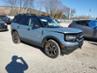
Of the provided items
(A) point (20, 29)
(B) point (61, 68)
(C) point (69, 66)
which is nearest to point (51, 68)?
(B) point (61, 68)

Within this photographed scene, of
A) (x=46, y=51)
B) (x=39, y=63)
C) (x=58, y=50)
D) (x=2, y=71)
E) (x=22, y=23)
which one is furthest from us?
(x=22, y=23)

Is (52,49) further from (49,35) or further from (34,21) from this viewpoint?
(34,21)

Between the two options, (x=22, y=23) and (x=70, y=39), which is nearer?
(x=70, y=39)

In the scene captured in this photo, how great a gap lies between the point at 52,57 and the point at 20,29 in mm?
2920

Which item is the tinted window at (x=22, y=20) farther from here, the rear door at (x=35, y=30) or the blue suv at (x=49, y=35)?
the rear door at (x=35, y=30)

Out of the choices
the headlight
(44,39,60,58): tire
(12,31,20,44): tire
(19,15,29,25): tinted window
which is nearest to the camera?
the headlight

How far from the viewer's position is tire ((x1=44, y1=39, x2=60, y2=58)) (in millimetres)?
6002

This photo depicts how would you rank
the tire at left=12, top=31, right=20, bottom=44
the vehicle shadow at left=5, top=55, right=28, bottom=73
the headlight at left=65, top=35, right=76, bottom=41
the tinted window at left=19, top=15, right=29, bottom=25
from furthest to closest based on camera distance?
the tire at left=12, top=31, right=20, bottom=44
the tinted window at left=19, top=15, right=29, bottom=25
the headlight at left=65, top=35, right=76, bottom=41
the vehicle shadow at left=5, top=55, right=28, bottom=73

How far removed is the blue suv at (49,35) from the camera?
582cm

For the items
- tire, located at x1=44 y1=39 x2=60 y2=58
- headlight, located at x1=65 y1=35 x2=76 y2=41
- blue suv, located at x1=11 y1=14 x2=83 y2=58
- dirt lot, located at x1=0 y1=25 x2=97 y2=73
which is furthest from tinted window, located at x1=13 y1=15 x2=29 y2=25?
headlight, located at x1=65 y1=35 x2=76 y2=41

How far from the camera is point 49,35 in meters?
6.20

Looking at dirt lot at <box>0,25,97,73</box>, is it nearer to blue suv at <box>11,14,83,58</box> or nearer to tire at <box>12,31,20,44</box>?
blue suv at <box>11,14,83,58</box>

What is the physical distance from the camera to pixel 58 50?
5.96m

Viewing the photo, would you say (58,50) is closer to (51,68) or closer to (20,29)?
(51,68)
